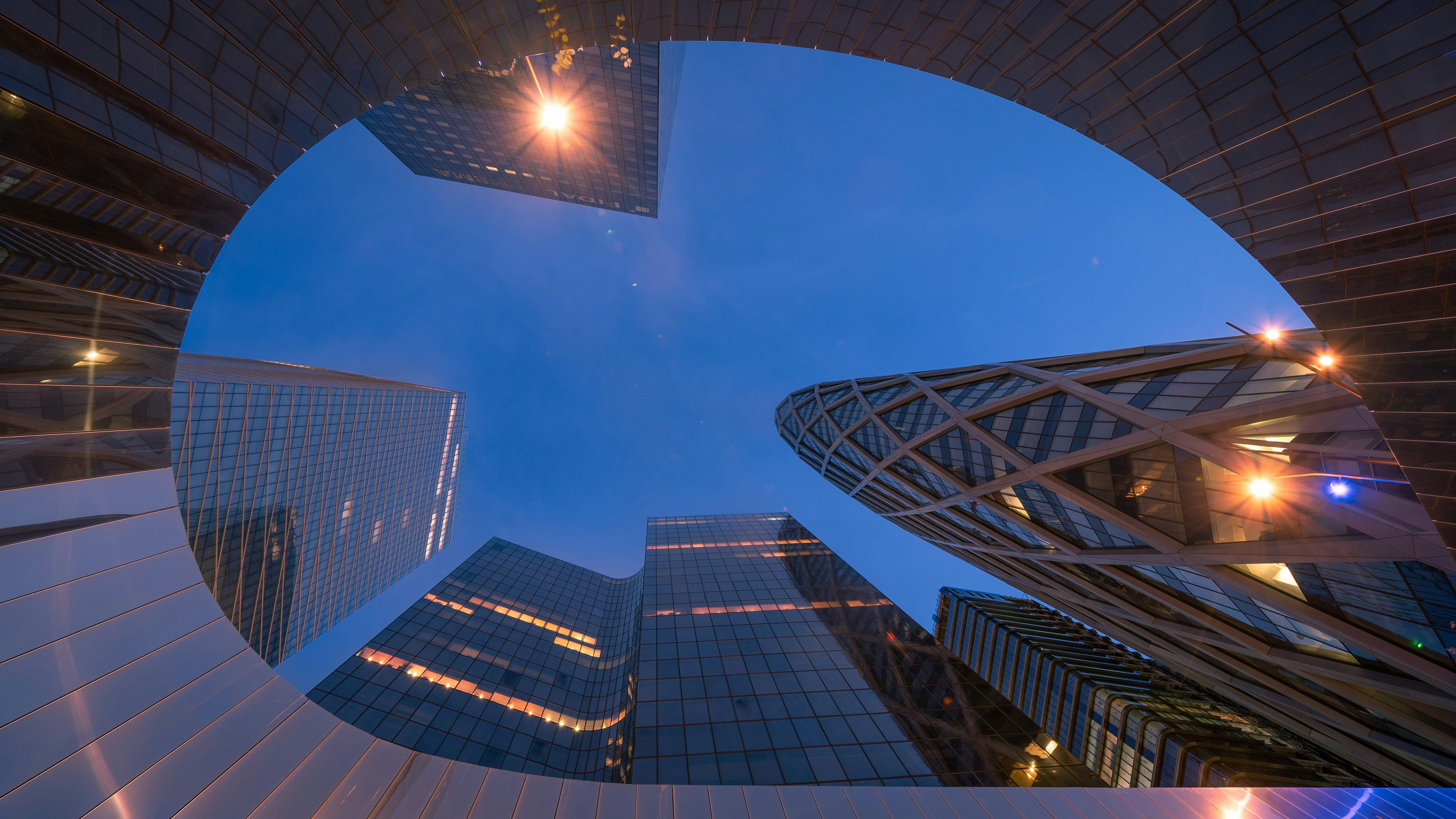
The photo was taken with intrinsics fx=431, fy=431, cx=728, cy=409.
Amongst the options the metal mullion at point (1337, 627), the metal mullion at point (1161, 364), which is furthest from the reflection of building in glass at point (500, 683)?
the metal mullion at point (1161, 364)

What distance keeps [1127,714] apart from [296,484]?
259 feet

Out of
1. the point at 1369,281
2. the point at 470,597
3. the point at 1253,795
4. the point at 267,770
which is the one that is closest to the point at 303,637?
the point at 470,597

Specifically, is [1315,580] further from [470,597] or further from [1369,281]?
[470,597]

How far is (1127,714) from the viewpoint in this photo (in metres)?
33.4

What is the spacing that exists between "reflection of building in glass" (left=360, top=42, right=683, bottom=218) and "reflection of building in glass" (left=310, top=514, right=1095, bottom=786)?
41.9m

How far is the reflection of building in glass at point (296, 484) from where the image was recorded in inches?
1379

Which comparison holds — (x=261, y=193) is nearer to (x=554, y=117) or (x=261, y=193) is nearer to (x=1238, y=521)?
(x=1238, y=521)

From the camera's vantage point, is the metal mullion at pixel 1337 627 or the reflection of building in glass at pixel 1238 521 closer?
the reflection of building in glass at pixel 1238 521

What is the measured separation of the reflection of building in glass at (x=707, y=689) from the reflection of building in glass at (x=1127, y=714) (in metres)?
13.4

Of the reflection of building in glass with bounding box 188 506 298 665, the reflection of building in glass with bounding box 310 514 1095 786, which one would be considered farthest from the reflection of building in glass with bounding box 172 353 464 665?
the reflection of building in glass with bounding box 310 514 1095 786

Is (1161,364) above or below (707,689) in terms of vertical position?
above

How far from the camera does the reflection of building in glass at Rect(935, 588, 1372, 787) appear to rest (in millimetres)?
28984

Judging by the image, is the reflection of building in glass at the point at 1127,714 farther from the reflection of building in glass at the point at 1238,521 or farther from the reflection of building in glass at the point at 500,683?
the reflection of building in glass at the point at 500,683

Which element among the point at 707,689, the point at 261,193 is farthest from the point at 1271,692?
the point at 261,193
